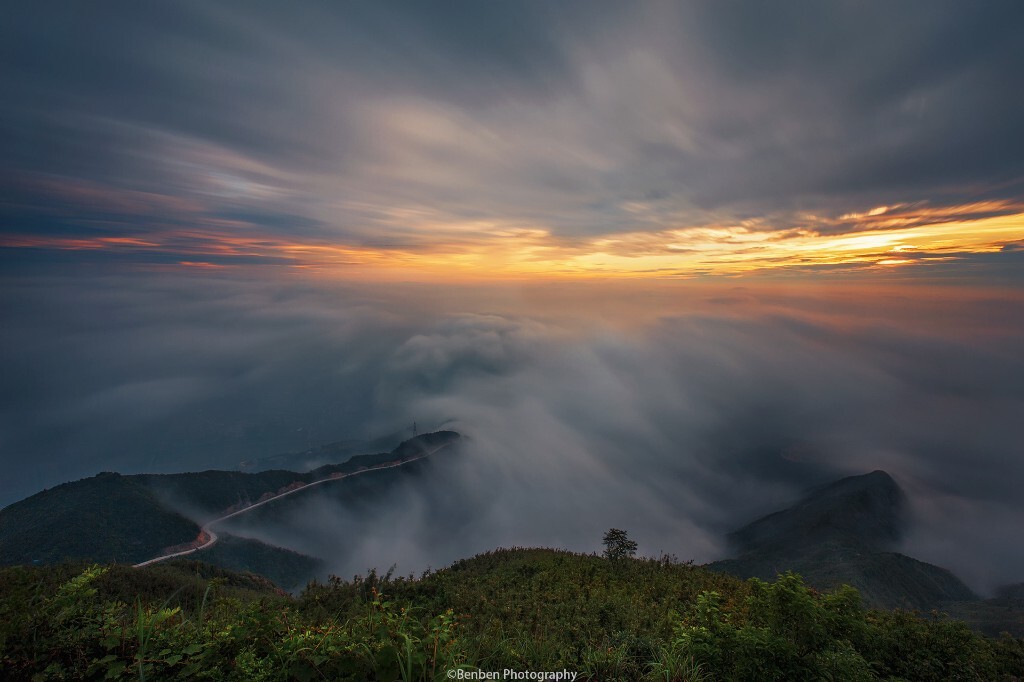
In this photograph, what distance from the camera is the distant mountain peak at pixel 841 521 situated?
360ft

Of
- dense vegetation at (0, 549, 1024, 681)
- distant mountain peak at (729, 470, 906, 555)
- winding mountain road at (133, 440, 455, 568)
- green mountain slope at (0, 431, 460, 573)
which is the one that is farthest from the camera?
distant mountain peak at (729, 470, 906, 555)

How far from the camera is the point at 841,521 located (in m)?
122

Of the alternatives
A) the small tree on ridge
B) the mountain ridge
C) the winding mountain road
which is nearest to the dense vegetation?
the small tree on ridge

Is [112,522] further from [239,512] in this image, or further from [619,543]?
[619,543]

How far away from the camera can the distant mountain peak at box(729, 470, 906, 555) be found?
360 feet

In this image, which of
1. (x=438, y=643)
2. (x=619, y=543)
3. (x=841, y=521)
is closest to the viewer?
(x=438, y=643)

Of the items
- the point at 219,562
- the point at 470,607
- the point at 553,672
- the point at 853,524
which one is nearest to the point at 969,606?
the point at 853,524

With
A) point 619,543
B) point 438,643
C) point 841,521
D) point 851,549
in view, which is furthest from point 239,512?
point 841,521

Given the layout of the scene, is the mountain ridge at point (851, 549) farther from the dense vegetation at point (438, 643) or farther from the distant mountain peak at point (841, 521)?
the dense vegetation at point (438, 643)

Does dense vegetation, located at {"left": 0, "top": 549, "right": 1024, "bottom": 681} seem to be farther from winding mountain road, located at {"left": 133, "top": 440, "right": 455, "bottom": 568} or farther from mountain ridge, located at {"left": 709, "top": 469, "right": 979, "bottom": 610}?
winding mountain road, located at {"left": 133, "top": 440, "right": 455, "bottom": 568}

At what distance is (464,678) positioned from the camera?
343cm

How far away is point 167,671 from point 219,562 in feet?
322

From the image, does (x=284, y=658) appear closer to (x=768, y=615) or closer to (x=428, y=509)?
(x=768, y=615)

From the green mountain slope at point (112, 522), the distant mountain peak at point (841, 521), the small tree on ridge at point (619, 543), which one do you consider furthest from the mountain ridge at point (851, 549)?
the green mountain slope at point (112, 522)
